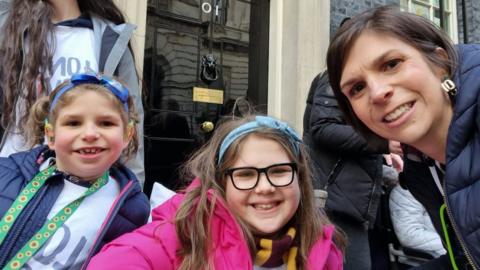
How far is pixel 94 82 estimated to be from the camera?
1.58 metres

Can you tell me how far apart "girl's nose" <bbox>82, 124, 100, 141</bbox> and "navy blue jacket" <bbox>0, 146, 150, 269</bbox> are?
0.18m

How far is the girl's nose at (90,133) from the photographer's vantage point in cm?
141

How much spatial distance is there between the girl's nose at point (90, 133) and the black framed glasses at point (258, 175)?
449 mm

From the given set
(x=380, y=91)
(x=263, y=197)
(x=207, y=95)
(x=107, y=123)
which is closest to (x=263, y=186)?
(x=263, y=197)

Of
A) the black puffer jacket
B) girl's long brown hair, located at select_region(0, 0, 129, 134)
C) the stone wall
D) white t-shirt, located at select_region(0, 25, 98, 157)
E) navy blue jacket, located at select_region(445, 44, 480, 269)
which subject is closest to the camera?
navy blue jacket, located at select_region(445, 44, 480, 269)

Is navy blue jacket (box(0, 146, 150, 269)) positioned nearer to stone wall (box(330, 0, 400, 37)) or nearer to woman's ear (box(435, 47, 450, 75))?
woman's ear (box(435, 47, 450, 75))

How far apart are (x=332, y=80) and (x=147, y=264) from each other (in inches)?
34.4

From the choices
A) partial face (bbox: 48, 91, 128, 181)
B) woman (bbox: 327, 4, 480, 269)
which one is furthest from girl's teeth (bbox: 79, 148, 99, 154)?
woman (bbox: 327, 4, 480, 269)

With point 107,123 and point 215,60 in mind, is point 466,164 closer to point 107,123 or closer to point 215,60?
point 107,123

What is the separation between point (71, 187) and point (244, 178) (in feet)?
1.89

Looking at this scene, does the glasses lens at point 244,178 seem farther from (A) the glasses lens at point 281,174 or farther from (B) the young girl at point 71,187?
(B) the young girl at point 71,187

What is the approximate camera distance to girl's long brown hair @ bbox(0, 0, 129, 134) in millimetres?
1738

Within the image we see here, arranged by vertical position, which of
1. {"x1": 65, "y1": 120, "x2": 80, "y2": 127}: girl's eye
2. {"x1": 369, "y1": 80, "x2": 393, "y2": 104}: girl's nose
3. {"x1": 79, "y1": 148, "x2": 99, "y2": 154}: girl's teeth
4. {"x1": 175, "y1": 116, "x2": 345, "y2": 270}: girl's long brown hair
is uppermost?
{"x1": 369, "y1": 80, "x2": 393, "y2": 104}: girl's nose

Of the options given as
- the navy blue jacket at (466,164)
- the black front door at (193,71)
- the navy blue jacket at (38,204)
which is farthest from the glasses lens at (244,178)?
the black front door at (193,71)
